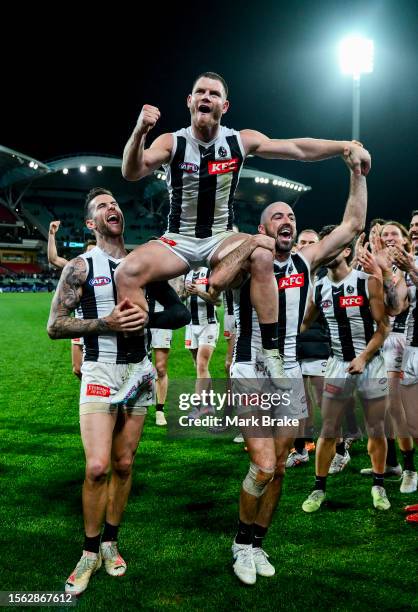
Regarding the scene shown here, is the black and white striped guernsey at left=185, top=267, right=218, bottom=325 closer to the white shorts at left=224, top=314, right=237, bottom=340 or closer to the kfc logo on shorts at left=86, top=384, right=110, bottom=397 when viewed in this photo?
the white shorts at left=224, top=314, right=237, bottom=340

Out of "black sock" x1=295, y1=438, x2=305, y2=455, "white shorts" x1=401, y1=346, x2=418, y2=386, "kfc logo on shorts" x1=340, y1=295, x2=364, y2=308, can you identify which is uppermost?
"kfc logo on shorts" x1=340, y1=295, x2=364, y2=308

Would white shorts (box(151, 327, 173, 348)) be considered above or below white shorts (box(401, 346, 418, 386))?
below

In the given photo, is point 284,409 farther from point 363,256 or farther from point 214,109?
point 214,109

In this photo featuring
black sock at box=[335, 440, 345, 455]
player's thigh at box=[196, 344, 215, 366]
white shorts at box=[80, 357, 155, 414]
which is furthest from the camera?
player's thigh at box=[196, 344, 215, 366]

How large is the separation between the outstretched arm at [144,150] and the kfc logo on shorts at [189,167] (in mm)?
108

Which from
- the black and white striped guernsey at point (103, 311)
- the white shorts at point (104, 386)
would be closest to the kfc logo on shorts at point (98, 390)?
the white shorts at point (104, 386)

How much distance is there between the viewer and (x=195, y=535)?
435cm

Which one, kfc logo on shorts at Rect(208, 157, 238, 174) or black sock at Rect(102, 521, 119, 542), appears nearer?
black sock at Rect(102, 521, 119, 542)

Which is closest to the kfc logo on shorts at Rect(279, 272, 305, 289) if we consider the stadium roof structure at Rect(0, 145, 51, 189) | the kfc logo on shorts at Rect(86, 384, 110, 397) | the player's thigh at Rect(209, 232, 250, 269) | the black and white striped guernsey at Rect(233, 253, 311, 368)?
the black and white striped guernsey at Rect(233, 253, 311, 368)

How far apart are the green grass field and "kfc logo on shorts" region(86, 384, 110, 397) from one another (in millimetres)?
1163

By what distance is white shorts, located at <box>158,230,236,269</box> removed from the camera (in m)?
4.01

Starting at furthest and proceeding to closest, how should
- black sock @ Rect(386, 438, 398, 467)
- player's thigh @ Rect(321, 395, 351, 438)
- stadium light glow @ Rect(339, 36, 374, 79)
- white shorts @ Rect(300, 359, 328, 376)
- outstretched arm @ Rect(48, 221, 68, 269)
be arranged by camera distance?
stadium light glow @ Rect(339, 36, 374, 79)
outstretched arm @ Rect(48, 221, 68, 269)
white shorts @ Rect(300, 359, 328, 376)
black sock @ Rect(386, 438, 398, 467)
player's thigh @ Rect(321, 395, 351, 438)

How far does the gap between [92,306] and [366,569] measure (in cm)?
251

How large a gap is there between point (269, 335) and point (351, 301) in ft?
5.42
